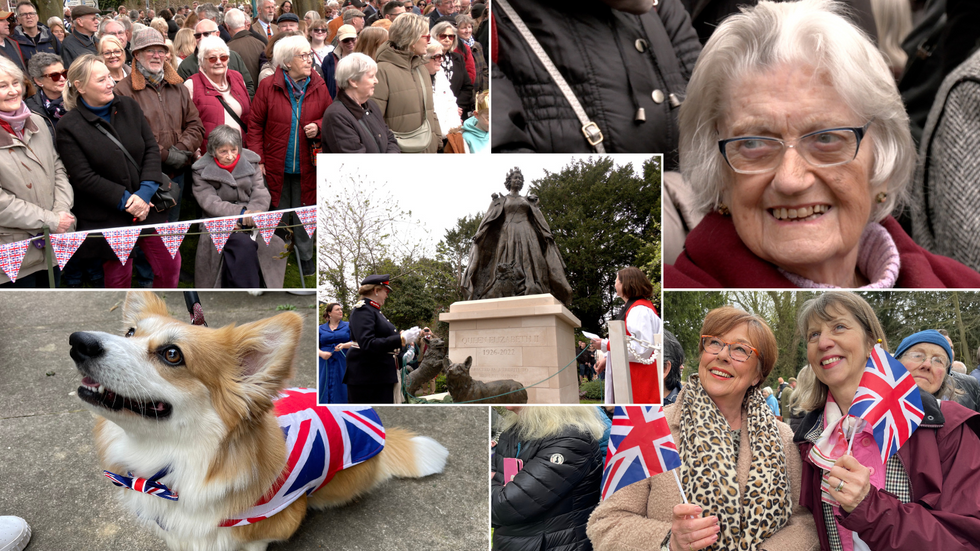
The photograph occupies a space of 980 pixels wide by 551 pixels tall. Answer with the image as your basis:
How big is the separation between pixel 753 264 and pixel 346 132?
7.53ft

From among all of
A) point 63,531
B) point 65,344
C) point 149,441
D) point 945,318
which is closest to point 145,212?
point 65,344

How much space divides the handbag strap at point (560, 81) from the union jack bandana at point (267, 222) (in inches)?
86.4

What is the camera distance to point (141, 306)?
2447 mm

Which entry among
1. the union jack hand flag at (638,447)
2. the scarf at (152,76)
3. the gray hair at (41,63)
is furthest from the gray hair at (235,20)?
the union jack hand flag at (638,447)

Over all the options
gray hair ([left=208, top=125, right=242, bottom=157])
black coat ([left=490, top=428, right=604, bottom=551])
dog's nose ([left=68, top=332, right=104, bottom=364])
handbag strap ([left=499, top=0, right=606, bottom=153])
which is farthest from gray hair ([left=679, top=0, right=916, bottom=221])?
gray hair ([left=208, top=125, right=242, bottom=157])

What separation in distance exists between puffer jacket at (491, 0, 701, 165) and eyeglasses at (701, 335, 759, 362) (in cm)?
86

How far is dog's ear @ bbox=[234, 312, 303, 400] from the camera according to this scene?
2320 millimetres

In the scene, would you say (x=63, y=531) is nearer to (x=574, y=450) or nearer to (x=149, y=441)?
(x=149, y=441)

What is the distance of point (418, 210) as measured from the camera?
2891 millimetres

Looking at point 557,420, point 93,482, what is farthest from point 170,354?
point 557,420

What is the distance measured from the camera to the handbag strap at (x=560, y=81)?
107 inches

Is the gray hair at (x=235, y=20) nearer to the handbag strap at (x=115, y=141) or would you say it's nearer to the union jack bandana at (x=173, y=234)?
the handbag strap at (x=115, y=141)

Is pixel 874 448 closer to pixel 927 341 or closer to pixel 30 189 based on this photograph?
pixel 927 341

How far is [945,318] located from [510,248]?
6.55ft
